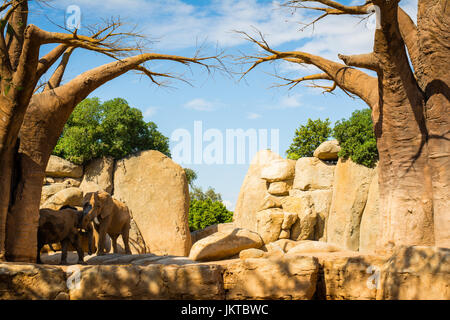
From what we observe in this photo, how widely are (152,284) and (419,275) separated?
306 cm

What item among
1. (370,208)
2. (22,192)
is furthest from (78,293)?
(370,208)

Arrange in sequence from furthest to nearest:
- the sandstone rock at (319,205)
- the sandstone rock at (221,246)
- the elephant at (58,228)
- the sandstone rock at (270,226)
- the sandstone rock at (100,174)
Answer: the sandstone rock at (319,205) < the sandstone rock at (270,226) < the sandstone rock at (100,174) < the sandstone rock at (221,246) < the elephant at (58,228)

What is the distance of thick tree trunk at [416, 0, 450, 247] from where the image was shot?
8875 millimetres

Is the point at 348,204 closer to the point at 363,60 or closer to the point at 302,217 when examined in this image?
the point at 302,217

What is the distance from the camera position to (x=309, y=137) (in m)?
23.8

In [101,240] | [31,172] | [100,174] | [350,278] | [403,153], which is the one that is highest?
Answer: [100,174]

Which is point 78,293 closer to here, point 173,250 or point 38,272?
point 38,272

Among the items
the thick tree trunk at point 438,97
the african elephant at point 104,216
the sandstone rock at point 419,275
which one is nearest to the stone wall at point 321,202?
the african elephant at point 104,216

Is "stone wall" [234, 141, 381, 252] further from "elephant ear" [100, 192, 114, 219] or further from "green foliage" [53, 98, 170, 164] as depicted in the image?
"elephant ear" [100, 192, 114, 219]

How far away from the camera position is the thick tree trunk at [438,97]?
888 cm

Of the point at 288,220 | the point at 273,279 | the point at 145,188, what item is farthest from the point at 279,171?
the point at 273,279

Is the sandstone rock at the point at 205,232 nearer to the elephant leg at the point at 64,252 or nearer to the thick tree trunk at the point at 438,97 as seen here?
the elephant leg at the point at 64,252

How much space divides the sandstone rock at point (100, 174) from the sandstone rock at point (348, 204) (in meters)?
9.23
